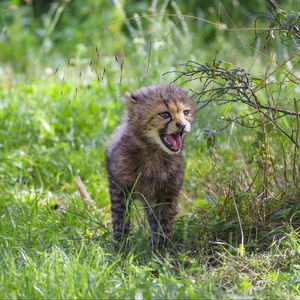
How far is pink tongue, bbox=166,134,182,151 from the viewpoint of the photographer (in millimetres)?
5160

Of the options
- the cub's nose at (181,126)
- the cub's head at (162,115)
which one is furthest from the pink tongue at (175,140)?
the cub's nose at (181,126)

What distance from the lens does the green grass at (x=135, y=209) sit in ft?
13.5

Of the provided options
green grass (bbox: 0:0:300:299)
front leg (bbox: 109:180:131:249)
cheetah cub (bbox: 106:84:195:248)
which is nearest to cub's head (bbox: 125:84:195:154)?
cheetah cub (bbox: 106:84:195:248)

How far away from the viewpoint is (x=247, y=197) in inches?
208

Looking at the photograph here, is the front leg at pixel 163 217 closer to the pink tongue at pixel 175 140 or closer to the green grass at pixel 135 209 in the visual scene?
the green grass at pixel 135 209

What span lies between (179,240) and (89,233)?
622 mm

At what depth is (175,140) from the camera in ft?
17.1

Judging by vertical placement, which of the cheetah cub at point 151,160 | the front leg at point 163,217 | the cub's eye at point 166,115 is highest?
the cub's eye at point 166,115

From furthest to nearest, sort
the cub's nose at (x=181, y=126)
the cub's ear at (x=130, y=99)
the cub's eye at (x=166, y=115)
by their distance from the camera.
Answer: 1. the cub's ear at (x=130, y=99)
2. the cub's eye at (x=166, y=115)
3. the cub's nose at (x=181, y=126)

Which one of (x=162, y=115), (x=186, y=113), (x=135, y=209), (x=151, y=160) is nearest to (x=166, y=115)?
(x=162, y=115)

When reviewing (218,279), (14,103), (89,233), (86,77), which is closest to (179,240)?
(89,233)

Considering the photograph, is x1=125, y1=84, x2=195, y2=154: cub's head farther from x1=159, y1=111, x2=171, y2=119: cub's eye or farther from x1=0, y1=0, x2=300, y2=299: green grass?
x1=0, y1=0, x2=300, y2=299: green grass

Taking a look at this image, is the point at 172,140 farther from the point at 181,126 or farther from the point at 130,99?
the point at 130,99

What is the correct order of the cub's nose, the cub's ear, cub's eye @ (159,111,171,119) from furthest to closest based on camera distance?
the cub's ear < cub's eye @ (159,111,171,119) < the cub's nose
